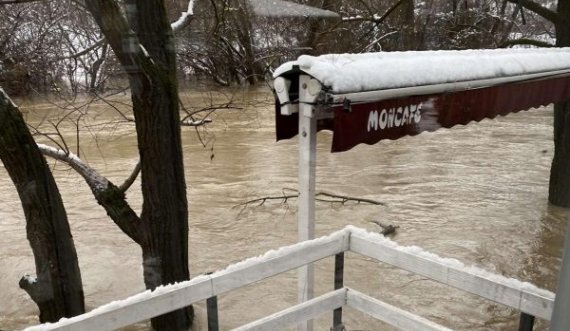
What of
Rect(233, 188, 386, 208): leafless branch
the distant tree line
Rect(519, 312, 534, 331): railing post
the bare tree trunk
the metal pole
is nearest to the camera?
the metal pole

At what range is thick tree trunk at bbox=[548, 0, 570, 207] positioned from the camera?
7965mm

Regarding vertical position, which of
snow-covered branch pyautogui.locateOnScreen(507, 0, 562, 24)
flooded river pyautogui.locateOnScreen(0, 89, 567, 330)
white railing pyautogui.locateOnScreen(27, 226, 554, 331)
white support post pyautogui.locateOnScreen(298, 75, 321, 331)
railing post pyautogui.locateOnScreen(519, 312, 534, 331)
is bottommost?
flooded river pyautogui.locateOnScreen(0, 89, 567, 330)

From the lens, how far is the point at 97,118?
12.3 meters

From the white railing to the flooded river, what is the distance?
5.74ft

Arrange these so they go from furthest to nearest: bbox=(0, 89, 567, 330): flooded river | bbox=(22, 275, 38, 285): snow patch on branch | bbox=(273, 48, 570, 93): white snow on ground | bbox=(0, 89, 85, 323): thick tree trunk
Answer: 1. bbox=(0, 89, 567, 330): flooded river
2. bbox=(22, 275, 38, 285): snow patch on branch
3. bbox=(0, 89, 85, 323): thick tree trunk
4. bbox=(273, 48, 570, 93): white snow on ground

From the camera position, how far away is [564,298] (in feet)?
3.30

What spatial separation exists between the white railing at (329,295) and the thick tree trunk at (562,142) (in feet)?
21.1

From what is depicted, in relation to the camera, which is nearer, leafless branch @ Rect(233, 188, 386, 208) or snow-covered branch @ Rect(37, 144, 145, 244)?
snow-covered branch @ Rect(37, 144, 145, 244)

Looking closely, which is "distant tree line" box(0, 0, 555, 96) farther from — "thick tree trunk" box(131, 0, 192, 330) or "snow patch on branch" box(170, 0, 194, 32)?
"thick tree trunk" box(131, 0, 192, 330)

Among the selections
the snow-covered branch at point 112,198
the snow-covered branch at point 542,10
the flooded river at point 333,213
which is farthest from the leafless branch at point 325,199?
the snow-covered branch at point 542,10

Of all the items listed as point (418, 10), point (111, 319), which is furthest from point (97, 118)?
point (111, 319)

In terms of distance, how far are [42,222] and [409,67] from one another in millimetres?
3724

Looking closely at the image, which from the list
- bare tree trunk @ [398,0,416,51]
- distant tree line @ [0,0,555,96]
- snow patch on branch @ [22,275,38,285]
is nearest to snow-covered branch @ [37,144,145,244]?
snow patch on branch @ [22,275,38,285]

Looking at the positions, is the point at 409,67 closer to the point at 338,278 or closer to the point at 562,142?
the point at 338,278
